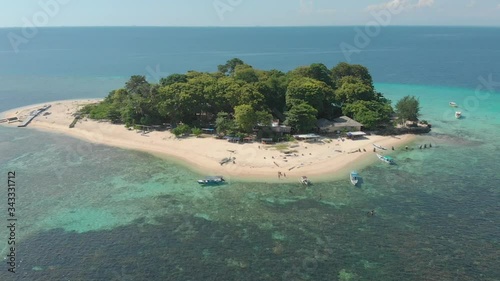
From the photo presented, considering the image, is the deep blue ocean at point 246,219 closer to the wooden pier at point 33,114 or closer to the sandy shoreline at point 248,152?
the sandy shoreline at point 248,152

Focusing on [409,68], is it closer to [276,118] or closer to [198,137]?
[276,118]

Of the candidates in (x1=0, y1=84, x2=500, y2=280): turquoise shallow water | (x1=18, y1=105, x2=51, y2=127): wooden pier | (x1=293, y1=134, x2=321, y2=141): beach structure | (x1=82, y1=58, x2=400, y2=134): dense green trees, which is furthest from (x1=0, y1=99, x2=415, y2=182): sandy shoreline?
(x1=18, y1=105, x2=51, y2=127): wooden pier

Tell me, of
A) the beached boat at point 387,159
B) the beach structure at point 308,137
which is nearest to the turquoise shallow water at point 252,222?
the beached boat at point 387,159

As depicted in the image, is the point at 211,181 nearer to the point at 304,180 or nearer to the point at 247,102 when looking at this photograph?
the point at 304,180

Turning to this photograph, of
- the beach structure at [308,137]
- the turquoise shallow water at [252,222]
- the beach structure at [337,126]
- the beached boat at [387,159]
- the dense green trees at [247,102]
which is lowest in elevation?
the turquoise shallow water at [252,222]

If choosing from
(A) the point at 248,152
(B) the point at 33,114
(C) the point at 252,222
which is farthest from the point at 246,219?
(B) the point at 33,114

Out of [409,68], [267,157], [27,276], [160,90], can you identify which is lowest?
[27,276]

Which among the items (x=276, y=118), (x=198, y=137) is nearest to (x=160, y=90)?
(x=198, y=137)
